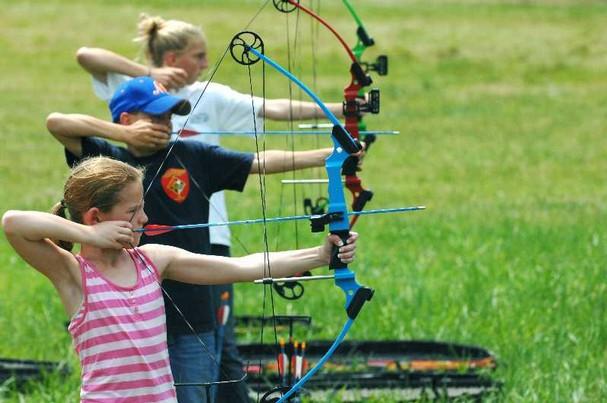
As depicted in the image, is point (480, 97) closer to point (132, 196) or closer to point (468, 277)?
point (468, 277)

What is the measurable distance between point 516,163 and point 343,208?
419 inches

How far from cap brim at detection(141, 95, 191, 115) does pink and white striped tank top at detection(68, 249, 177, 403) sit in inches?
36.9

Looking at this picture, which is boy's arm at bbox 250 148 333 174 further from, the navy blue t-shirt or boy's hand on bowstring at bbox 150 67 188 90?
boy's hand on bowstring at bbox 150 67 188 90

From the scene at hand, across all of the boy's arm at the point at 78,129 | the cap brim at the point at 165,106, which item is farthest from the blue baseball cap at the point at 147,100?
the boy's arm at the point at 78,129

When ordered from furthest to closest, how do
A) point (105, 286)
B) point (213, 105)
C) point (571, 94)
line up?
point (571, 94) < point (213, 105) < point (105, 286)

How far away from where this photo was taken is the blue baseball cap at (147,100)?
4.53 m

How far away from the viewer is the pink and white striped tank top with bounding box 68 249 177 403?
11.8 ft

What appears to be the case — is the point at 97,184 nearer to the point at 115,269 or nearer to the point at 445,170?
the point at 115,269

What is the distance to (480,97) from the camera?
66.7 feet

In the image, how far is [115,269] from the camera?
3.73 metres

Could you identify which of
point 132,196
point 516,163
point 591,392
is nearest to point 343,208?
point 132,196

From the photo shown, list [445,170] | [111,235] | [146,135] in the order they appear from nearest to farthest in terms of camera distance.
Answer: [111,235]
[146,135]
[445,170]

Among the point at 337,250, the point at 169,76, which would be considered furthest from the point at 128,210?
the point at 169,76

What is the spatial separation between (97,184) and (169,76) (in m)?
1.62
